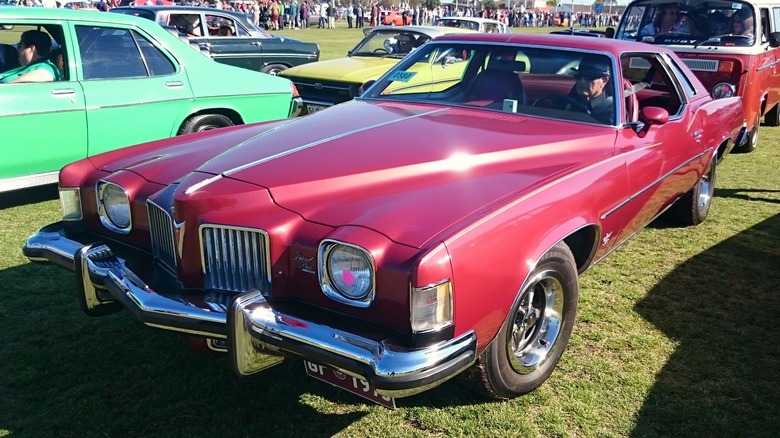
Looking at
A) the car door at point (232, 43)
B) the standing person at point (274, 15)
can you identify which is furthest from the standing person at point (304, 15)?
the car door at point (232, 43)

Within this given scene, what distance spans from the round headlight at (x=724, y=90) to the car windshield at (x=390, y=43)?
12.9 ft

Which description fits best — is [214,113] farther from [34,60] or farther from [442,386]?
[442,386]

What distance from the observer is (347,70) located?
8664 millimetres

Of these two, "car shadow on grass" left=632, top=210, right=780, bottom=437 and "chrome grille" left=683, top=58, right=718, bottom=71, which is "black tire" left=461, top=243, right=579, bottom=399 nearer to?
"car shadow on grass" left=632, top=210, right=780, bottom=437

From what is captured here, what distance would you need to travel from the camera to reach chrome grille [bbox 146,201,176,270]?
2812 mm

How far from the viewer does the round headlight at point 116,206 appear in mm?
3129

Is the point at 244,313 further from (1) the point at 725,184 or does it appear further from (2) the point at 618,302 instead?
(1) the point at 725,184

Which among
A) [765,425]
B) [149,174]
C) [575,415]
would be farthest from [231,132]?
[765,425]

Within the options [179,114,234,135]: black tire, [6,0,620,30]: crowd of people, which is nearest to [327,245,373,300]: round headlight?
[179,114,234,135]: black tire

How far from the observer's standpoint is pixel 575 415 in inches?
114

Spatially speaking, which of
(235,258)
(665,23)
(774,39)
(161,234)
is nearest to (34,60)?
(161,234)

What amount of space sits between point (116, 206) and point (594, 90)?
2698mm

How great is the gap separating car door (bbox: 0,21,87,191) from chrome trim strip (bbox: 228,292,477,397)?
345cm

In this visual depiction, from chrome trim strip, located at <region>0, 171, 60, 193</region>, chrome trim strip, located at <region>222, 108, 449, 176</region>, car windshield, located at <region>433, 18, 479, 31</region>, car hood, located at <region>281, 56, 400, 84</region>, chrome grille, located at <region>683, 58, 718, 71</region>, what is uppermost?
car windshield, located at <region>433, 18, 479, 31</region>
